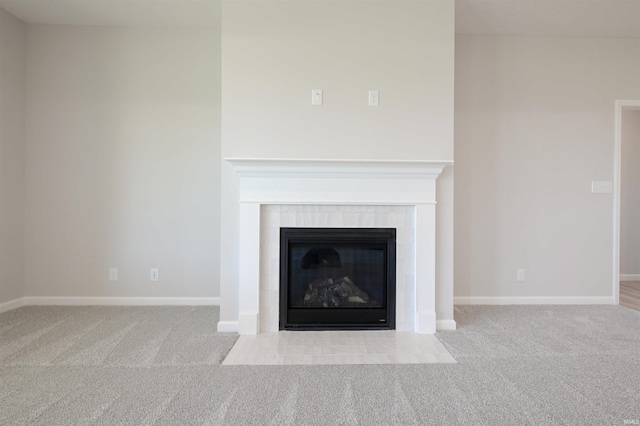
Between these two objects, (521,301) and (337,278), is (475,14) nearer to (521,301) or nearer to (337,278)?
(337,278)

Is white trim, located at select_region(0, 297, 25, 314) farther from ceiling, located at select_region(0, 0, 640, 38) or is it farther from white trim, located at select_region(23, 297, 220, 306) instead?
ceiling, located at select_region(0, 0, 640, 38)

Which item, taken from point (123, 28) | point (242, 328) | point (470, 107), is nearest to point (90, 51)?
point (123, 28)

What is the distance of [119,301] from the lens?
292 centimetres

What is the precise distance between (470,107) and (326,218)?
1.74 m

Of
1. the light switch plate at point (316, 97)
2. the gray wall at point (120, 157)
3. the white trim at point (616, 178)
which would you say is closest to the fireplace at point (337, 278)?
the light switch plate at point (316, 97)

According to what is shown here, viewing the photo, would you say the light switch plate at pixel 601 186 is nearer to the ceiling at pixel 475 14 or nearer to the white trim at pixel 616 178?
the white trim at pixel 616 178

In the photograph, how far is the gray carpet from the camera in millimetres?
1391

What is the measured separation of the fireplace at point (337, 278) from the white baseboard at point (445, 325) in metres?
0.34

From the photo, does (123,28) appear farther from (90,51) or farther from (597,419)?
(597,419)

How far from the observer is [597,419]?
137 centimetres

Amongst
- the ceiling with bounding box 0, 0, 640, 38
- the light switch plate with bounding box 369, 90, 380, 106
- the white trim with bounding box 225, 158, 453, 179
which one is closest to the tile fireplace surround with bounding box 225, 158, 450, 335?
the white trim with bounding box 225, 158, 453, 179

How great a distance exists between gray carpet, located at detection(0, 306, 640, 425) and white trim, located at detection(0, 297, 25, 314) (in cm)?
40

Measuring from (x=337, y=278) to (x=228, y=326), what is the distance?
84 cm

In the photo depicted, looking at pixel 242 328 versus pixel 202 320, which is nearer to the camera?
pixel 242 328
